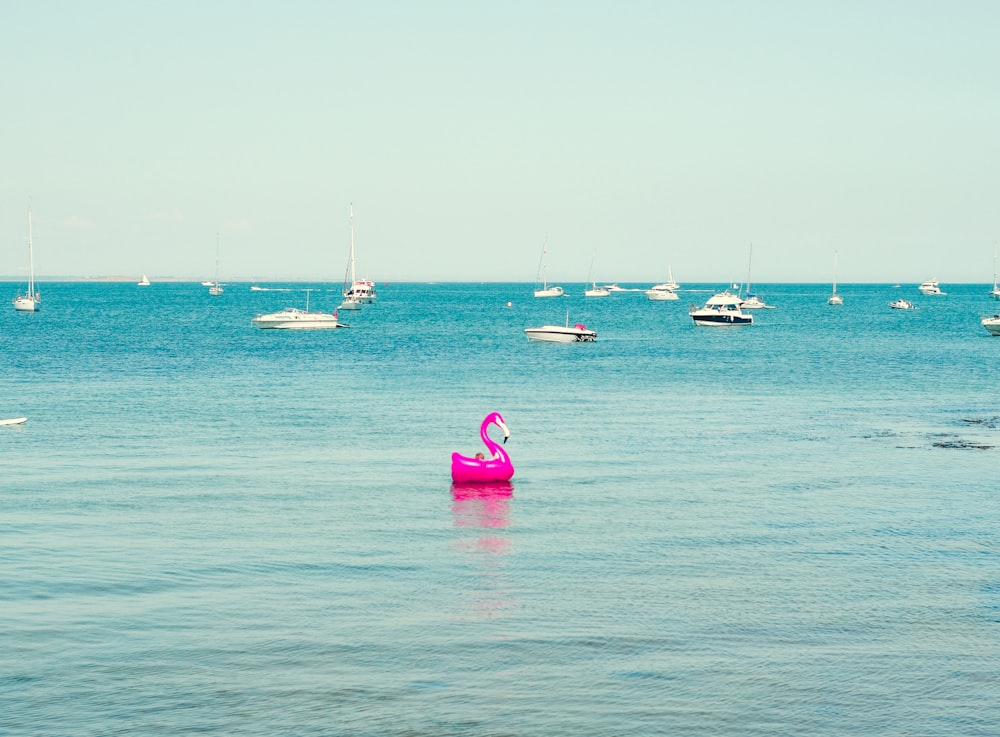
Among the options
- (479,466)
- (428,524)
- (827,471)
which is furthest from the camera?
(827,471)

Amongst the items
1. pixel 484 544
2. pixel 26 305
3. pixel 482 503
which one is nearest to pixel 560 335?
pixel 482 503

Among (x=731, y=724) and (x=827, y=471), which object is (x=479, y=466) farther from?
(x=731, y=724)

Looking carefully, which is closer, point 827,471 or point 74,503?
point 74,503

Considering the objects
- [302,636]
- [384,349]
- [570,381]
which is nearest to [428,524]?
[302,636]

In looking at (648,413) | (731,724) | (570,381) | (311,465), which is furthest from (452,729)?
(570,381)

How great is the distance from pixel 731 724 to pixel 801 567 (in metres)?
9.74

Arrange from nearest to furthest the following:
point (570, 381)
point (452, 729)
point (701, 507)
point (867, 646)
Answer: point (452, 729), point (867, 646), point (701, 507), point (570, 381)

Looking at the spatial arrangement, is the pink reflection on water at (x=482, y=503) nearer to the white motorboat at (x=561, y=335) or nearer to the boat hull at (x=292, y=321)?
the white motorboat at (x=561, y=335)

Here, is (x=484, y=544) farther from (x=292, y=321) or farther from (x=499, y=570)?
(x=292, y=321)

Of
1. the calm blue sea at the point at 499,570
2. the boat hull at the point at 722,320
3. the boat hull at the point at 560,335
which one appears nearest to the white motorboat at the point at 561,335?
the boat hull at the point at 560,335

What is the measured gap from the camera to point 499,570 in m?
26.0

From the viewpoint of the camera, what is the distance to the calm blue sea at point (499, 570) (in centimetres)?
1792

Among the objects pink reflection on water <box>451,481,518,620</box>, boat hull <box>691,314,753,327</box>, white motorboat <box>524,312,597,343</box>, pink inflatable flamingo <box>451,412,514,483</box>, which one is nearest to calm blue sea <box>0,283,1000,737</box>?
pink reflection on water <box>451,481,518,620</box>

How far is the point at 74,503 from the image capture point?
107 ft
